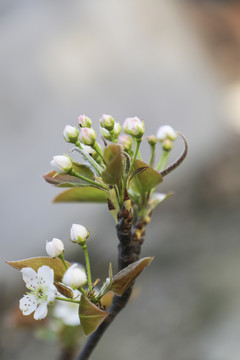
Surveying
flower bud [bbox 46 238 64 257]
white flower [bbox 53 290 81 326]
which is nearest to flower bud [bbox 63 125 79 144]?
flower bud [bbox 46 238 64 257]

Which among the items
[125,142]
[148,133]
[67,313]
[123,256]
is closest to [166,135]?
[125,142]

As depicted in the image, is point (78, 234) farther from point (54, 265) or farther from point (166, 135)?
point (166, 135)

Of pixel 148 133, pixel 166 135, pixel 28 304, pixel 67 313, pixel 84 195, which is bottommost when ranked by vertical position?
pixel 67 313

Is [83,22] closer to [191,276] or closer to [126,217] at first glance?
[191,276]

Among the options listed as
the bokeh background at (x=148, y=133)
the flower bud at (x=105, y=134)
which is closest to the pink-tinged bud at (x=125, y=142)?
the flower bud at (x=105, y=134)

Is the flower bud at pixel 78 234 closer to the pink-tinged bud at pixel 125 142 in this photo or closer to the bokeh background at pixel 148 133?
the pink-tinged bud at pixel 125 142

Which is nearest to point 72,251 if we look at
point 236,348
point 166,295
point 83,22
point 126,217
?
point 166,295

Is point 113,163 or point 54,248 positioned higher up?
point 113,163
